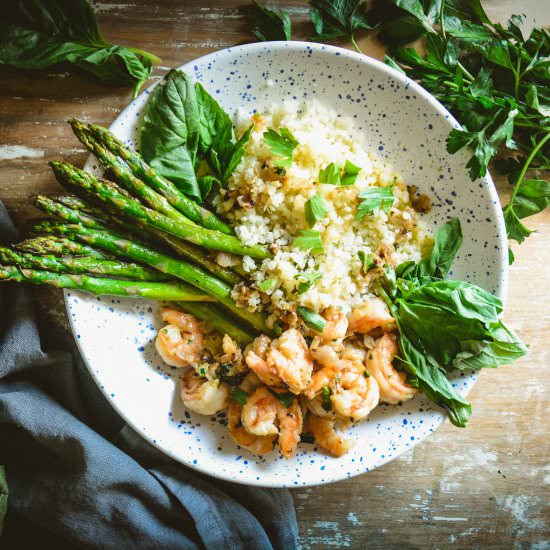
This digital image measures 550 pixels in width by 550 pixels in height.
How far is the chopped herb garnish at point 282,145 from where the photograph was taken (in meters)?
2.42

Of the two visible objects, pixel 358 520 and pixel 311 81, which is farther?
pixel 358 520

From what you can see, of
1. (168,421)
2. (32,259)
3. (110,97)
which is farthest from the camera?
(110,97)

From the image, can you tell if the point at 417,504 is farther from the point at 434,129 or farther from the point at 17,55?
the point at 17,55

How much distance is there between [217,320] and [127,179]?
779 mm

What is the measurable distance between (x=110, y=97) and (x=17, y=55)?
0.46 meters

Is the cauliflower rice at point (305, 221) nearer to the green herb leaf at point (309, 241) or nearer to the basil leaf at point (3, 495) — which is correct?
the green herb leaf at point (309, 241)

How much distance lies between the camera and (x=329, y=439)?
8.13 ft

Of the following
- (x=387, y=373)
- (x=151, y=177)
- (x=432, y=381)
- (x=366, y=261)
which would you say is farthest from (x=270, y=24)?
(x=432, y=381)

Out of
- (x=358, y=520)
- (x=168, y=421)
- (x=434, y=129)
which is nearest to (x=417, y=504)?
(x=358, y=520)

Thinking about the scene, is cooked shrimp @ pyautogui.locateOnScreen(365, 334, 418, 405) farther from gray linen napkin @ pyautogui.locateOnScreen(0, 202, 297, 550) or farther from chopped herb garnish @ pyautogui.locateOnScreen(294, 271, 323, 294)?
gray linen napkin @ pyautogui.locateOnScreen(0, 202, 297, 550)

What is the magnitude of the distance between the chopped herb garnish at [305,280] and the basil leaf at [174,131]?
64 cm

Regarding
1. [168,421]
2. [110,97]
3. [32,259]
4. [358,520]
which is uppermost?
[110,97]

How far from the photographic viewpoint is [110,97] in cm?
280

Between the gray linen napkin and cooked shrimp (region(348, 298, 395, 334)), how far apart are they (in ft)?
3.29
